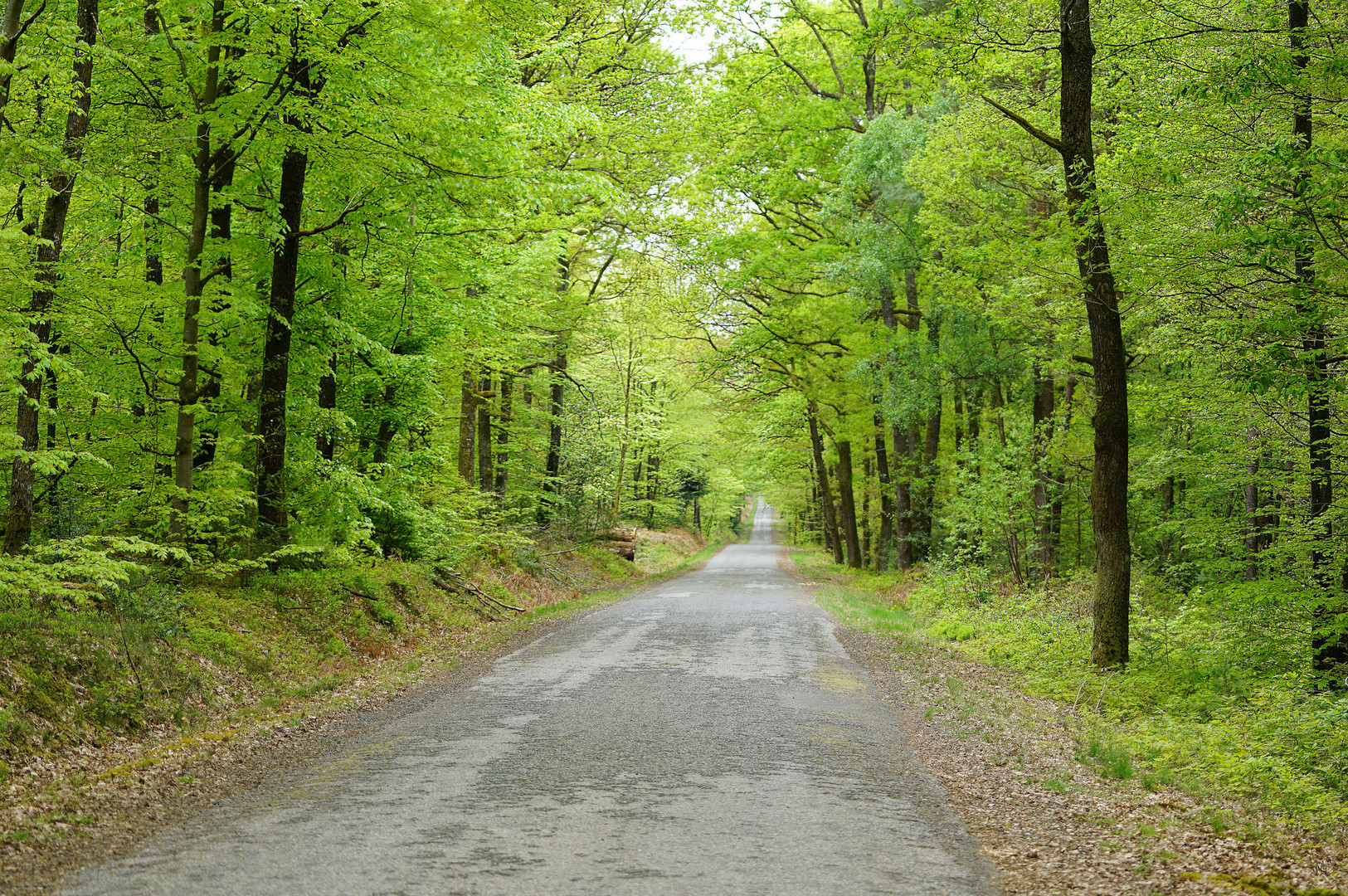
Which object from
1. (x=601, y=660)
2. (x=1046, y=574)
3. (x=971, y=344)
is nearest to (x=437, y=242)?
(x=601, y=660)

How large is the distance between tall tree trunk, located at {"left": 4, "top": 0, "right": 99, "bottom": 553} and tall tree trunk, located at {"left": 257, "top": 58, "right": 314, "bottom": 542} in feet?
7.43

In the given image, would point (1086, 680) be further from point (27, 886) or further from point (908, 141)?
point (908, 141)

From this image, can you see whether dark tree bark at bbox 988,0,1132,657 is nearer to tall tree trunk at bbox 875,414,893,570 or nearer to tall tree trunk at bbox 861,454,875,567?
tall tree trunk at bbox 875,414,893,570

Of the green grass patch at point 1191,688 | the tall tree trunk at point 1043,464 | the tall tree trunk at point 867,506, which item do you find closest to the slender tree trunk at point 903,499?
the tall tree trunk at point 1043,464

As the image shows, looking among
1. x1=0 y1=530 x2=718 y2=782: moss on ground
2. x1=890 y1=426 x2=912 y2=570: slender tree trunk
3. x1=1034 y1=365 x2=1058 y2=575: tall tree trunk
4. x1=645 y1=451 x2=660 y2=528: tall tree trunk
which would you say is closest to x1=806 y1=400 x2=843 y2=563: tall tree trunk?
x1=890 y1=426 x2=912 y2=570: slender tree trunk

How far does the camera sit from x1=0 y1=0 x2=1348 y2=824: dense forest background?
8.51 meters

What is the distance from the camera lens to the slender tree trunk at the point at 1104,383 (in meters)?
10.7

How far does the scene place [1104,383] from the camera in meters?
10.8

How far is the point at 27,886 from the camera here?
450 cm

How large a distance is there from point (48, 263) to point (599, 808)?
293 inches

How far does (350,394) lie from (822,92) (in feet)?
55.3

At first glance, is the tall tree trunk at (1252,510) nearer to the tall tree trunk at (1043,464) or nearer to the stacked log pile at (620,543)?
the tall tree trunk at (1043,464)

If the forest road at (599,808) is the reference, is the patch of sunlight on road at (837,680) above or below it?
below

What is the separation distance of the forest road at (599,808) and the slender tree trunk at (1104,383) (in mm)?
3361
